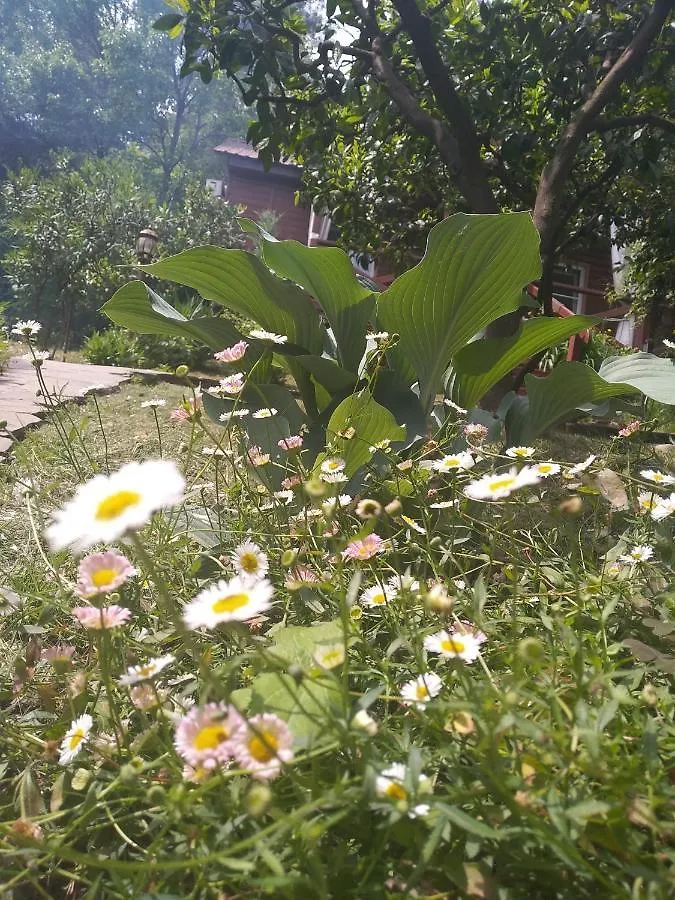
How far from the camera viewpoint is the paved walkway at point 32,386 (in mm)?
2566

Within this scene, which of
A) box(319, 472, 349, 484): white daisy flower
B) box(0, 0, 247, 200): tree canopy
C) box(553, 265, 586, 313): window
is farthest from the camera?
box(0, 0, 247, 200): tree canopy

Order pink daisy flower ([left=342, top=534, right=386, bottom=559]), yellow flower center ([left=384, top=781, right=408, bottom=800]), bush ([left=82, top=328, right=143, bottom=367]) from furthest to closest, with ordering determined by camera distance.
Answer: bush ([left=82, top=328, right=143, bottom=367]) < pink daisy flower ([left=342, top=534, right=386, bottom=559]) < yellow flower center ([left=384, top=781, right=408, bottom=800])

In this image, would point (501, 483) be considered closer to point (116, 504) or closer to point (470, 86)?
point (116, 504)

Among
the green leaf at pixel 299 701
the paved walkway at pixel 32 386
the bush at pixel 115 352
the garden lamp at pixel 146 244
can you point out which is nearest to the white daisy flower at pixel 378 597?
the green leaf at pixel 299 701

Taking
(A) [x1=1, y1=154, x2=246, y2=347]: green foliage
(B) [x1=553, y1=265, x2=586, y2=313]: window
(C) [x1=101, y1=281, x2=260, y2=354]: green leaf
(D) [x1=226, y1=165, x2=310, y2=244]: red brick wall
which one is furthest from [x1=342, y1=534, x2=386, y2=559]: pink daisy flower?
(D) [x1=226, y1=165, x2=310, y2=244]: red brick wall

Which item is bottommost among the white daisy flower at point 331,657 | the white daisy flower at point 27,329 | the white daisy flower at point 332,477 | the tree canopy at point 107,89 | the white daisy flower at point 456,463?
the white daisy flower at point 332,477

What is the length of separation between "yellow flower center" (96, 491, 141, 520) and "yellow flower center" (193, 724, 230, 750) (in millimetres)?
158

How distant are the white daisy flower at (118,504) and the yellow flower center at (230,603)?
0.08 meters

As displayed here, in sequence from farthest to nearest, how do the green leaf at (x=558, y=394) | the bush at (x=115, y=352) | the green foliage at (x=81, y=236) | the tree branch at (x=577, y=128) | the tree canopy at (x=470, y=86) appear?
1. the green foliage at (x=81, y=236)
2. the bush at (x=115, y=352)
3. the tree canopy at (x=470, y=86)
4. the tree branch at (x=577, y=128)
5. the green leaf at (x=558, y=394)

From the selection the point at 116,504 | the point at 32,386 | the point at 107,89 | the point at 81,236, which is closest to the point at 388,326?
the point at 116,504

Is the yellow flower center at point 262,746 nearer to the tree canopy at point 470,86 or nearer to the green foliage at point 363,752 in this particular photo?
the green foliage at point 363,752

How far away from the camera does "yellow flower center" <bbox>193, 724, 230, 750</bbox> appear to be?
43cm

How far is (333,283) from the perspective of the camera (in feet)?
4.72

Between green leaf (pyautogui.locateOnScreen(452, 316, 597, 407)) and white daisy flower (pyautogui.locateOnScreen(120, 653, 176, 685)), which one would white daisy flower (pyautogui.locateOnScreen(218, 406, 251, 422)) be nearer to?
white daisy flower (pyautogui.locateOnScreen(120, 653, 176, 685))
